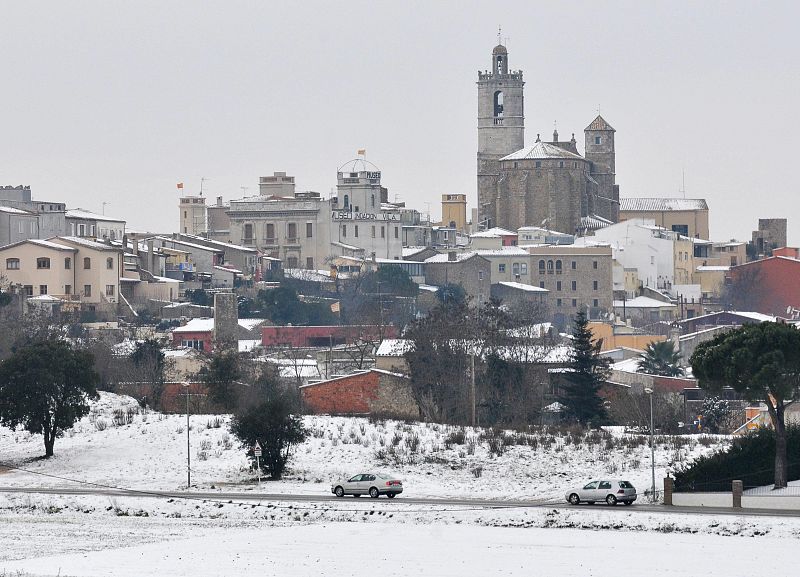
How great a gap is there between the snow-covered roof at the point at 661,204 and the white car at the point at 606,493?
376ft

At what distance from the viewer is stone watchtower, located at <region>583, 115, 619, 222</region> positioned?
156250 millimetres

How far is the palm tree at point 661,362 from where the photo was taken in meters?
78.9

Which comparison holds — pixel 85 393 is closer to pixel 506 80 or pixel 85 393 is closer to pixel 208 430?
pixel 208 430

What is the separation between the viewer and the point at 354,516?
135 feet

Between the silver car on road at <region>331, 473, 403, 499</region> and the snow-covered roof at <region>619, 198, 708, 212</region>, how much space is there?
113068 millimetres

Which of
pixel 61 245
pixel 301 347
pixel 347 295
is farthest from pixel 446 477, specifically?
pixel 347 295

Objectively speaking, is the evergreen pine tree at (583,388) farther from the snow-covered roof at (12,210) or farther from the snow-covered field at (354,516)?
the snow-covered roof at (12,210)

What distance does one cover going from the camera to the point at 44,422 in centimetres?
5238

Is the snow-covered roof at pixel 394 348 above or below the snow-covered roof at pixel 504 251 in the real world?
below

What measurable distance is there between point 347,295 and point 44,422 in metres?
71.0

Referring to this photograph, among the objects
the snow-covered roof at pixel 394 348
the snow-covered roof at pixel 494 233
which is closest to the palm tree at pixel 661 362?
the snow-covered roof at pixel 394 348

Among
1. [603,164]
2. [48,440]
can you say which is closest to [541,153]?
[603,164]

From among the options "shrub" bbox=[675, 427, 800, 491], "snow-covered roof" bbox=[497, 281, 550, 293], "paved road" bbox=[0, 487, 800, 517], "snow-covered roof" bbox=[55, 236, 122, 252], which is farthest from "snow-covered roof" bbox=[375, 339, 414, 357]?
"snow-covered roof" bbox=[497, 281, 550, 293]

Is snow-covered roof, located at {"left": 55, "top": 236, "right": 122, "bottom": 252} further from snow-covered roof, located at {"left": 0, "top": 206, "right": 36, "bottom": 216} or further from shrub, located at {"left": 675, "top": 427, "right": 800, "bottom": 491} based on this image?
shrub, located at {"left": 675, "top": 427, "right": 800, "bottom": 491}
